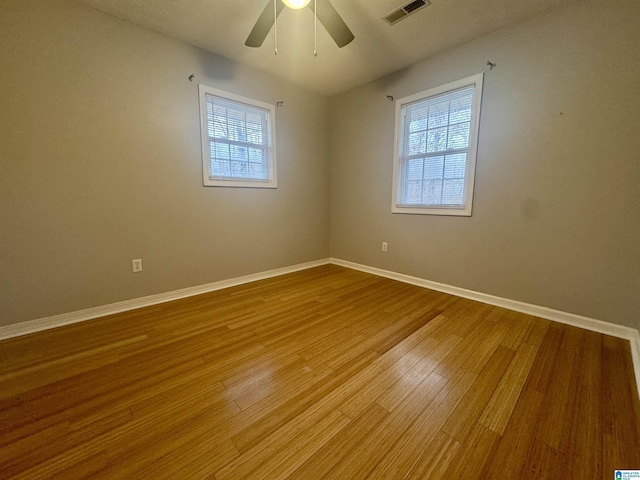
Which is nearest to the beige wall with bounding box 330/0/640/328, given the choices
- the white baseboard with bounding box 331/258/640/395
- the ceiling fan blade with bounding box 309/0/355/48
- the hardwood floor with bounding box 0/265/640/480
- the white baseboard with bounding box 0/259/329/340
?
the white baseboard with bounding box 331/258/640/395

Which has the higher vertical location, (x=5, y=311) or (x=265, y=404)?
(x=5, y=311)

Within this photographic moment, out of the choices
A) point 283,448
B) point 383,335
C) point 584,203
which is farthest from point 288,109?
point 283,448

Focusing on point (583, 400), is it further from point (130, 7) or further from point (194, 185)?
point (130, 7)

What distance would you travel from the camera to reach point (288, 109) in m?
3.33

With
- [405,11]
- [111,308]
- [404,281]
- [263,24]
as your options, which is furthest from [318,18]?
[111,308]

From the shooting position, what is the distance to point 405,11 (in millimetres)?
2053

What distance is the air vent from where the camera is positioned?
6.46 ft

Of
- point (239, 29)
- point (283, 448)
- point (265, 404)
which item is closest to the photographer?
point (283, 448)

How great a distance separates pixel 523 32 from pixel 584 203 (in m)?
1.55

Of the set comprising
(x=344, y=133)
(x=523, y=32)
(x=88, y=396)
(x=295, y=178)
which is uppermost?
(x=523, y=32)

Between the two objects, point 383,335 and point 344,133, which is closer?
point 383,335

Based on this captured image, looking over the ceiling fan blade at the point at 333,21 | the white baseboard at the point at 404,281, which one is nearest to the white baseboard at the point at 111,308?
the white baseboard at the point at 404,281

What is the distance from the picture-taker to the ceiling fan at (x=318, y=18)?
1.64 meters

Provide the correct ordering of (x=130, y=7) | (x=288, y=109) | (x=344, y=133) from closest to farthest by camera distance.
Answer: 1. (x=130, y=7)
2. (x=288, y=109)
3. (x=344, y=133)
